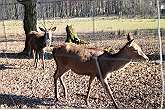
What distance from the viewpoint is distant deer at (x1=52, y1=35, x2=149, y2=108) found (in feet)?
23.2

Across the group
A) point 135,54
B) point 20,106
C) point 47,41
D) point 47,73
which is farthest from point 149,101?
point 47,41

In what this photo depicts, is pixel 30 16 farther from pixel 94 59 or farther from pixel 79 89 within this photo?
pixel 94 59

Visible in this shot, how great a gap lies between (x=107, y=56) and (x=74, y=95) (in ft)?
3.93

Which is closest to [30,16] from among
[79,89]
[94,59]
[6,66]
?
[6,66]

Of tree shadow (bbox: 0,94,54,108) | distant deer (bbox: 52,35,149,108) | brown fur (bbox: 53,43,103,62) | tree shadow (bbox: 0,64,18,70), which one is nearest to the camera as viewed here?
distant deer (bbox: 52,35,149,108)

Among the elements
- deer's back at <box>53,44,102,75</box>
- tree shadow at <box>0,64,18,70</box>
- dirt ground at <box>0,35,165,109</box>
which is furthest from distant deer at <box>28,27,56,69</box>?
deer's back at <box>53,44,102,75</box>

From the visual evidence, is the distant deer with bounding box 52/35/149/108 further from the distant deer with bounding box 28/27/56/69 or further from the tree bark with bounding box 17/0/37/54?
the tree bark with bounding box 17/0/37/54

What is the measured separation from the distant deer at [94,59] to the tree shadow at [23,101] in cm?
55

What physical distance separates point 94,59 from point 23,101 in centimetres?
153

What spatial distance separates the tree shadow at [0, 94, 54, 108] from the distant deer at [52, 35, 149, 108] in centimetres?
55

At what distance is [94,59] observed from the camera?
7535 millimetres

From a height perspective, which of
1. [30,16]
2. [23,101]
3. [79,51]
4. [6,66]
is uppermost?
[30,16]

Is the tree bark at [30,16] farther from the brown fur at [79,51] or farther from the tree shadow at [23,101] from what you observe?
the brown fur at [79,51]

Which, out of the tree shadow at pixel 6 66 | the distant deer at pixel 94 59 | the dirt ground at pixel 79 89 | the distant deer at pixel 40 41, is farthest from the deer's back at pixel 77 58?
the tree shadow at pixel 6 66
